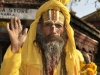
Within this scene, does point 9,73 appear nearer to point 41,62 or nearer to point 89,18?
point 41,62

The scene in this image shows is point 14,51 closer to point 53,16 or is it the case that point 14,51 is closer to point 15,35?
point 15,35

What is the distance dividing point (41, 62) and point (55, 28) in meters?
0.37

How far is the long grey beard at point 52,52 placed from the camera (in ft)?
13.3

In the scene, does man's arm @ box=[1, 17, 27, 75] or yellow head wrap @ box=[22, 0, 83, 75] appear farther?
yellow head wrap @ box=[22, 0, 83, 75]

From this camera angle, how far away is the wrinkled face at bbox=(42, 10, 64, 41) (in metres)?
4.04

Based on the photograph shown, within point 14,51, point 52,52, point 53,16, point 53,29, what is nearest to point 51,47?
point 52,52

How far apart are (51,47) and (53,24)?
0.24m

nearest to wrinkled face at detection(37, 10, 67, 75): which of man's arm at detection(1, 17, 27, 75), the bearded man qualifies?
the bearded man

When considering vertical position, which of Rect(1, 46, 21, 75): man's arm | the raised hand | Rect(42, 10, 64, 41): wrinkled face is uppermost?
Rect(42, 10, 64, 41): wrinkled face

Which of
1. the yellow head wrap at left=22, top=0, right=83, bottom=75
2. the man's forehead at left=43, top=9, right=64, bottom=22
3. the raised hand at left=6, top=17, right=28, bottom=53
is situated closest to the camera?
the raised hand at left=6, top=17, right=28, bottom=53

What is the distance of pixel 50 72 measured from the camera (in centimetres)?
403

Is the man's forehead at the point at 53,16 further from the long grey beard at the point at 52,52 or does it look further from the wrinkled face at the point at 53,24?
the long grey beard at the point at 52,52

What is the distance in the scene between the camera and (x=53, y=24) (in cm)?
411

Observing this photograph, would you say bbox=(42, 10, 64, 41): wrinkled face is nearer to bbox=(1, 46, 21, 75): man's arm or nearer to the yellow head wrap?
the yellow head wrap
